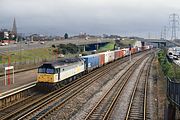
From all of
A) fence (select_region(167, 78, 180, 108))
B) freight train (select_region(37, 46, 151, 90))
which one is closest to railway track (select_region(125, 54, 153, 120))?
fence (select_region(167, 78, 180, 108))

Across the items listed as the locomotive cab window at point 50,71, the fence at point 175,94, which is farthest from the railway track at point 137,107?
the locomotive cab window at point 50,71

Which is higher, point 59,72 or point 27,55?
point 27,55

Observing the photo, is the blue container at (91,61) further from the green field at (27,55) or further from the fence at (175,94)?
the fence at (175,94)

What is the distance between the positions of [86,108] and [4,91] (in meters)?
9.02

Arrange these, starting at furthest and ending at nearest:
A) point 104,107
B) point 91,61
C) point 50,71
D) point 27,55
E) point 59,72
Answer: point 27,55 < point 91,61 < point 59,72 < point 50,71 < point 104,107

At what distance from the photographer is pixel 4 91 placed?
30.1 metres

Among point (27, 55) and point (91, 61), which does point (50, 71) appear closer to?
point (91, 61)

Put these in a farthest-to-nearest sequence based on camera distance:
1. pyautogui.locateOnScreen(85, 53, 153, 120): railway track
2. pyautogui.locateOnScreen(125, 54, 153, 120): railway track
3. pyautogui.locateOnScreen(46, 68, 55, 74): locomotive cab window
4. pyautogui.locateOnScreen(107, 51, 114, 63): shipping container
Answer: pyautogui.locateOnScreen(107, 51, 114, 63): shipping container, pyautogui.locateOnScreen(46, 68, 55, 74): locomotive cab window, pyautogui.locateOnScreen(125, 54, 153, 120): railway track, pyautogui.locateOnScreen(85, 53, 153, 120): railway track

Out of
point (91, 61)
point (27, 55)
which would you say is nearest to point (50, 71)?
point (91, 61)

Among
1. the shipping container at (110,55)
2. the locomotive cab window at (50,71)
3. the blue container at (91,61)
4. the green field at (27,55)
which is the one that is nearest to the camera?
the locomotive cab window at (50,71)

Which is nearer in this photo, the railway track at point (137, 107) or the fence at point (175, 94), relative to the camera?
the fence at point (175, 94)

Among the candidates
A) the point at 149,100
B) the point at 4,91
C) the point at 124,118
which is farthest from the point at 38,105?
the point at 149,100

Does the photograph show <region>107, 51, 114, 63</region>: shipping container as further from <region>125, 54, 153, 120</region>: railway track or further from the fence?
the fence

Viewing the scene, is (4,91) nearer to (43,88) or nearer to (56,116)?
(43,88)
